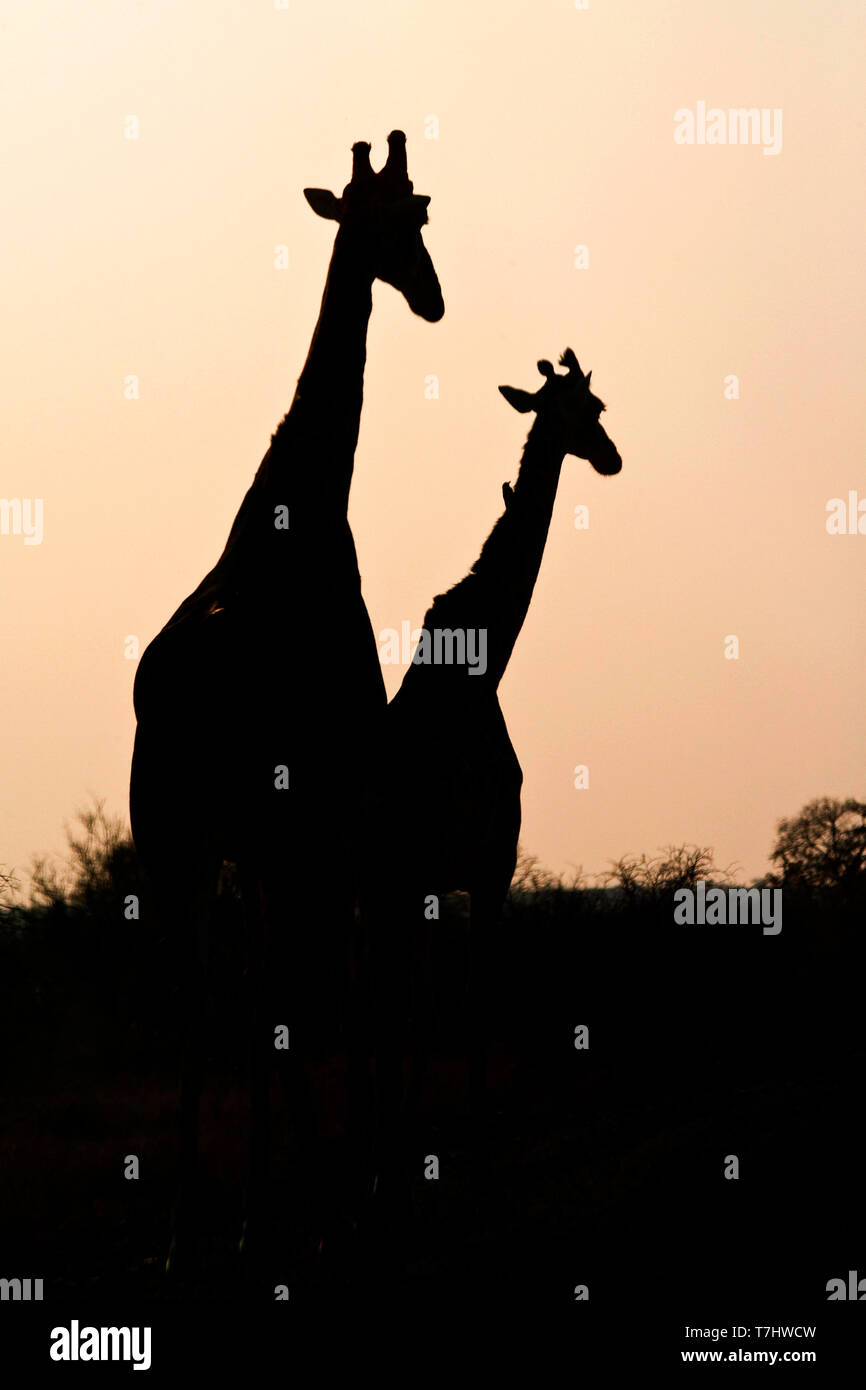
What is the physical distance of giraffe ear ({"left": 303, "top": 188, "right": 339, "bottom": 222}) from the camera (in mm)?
9922

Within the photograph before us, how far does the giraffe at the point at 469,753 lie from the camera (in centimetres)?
925

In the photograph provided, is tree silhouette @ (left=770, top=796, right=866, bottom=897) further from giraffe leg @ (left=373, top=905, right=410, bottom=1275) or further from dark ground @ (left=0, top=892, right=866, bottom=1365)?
giraffe leg @ (left=373, top=905, right=410, bottom=1275)

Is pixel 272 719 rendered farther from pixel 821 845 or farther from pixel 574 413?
pixel 821 845

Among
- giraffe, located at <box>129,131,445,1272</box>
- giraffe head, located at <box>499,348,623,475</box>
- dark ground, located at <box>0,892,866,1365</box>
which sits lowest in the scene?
dark ground, located at <box>0,892,866,1365</box>

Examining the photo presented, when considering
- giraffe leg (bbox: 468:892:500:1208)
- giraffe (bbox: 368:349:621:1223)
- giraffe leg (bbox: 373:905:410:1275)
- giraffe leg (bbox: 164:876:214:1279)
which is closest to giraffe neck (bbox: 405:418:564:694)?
giraffe (bbox: 368:349:621:1223)

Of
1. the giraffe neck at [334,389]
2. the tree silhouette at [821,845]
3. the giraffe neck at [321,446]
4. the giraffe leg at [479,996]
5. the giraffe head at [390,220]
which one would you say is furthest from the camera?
the tree silhouette at [821,845]

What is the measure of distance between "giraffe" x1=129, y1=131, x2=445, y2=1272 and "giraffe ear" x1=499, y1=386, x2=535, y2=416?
2.87 metres

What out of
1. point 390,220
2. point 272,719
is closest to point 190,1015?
point 272,719

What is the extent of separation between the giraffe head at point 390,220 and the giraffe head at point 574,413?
5.63 ft

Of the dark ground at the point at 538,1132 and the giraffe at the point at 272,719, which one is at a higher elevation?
the giraffe at the point at 272,719

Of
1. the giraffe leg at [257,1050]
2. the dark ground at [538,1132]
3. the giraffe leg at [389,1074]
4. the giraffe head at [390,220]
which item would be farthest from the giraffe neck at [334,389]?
the dark ground at [538,1132]

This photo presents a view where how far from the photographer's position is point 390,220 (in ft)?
31.3

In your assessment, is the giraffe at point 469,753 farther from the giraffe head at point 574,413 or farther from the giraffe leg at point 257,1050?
the giraffe leg at point 257,1050
